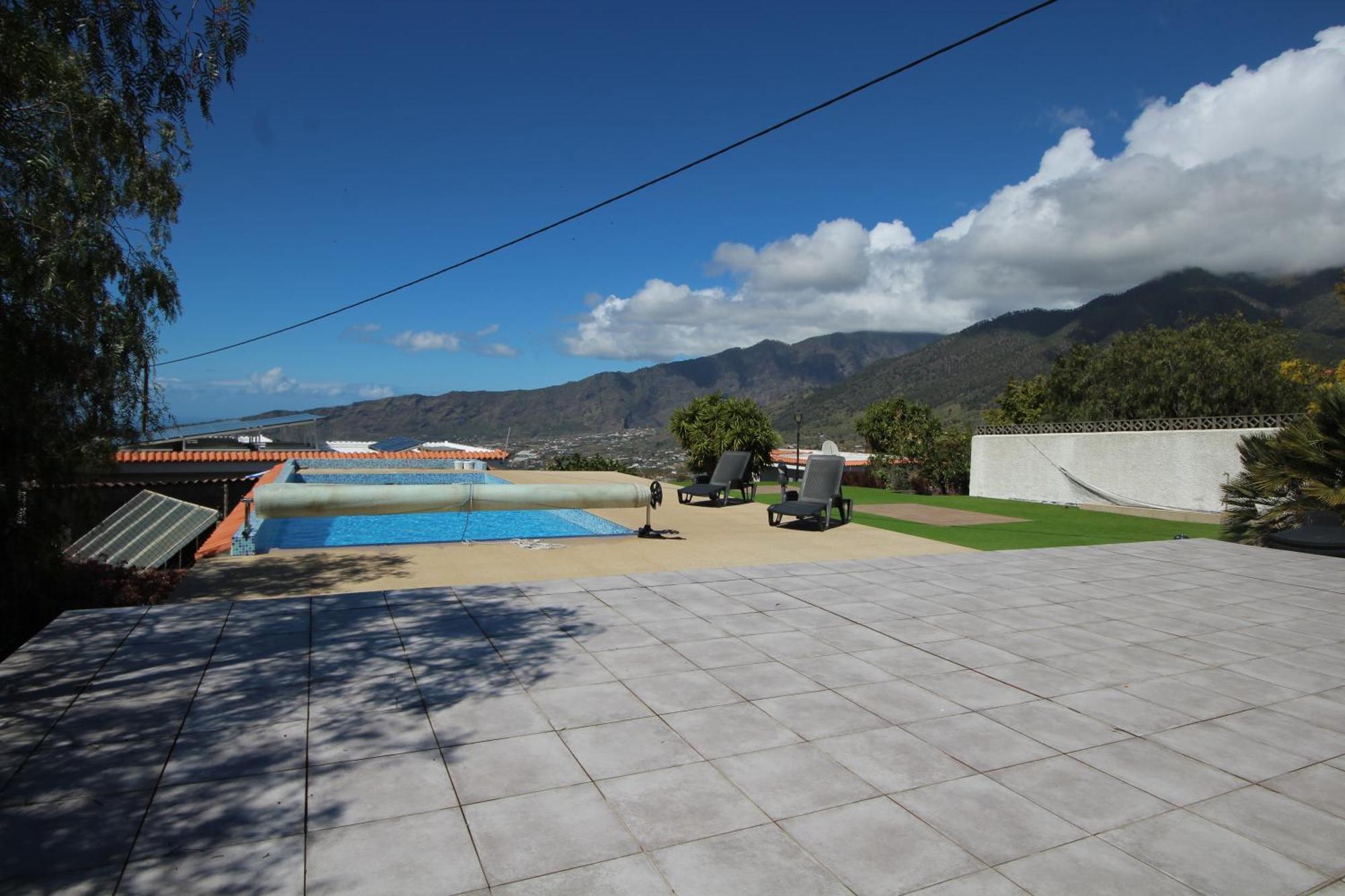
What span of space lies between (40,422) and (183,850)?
5.02m

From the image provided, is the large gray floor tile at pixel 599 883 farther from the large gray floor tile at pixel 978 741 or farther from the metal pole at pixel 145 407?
the metal pole at pixel 145 407

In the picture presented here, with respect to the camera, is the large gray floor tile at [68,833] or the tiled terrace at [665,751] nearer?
the large gray floor tile at [68,833]

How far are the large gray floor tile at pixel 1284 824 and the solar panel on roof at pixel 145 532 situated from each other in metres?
10.2

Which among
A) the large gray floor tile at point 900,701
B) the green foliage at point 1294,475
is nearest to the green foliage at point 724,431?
the green foliage at point 1294,475

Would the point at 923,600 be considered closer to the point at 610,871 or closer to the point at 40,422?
the point at 610,871

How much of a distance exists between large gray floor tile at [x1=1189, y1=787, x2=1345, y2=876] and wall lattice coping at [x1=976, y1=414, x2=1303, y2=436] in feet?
38.9

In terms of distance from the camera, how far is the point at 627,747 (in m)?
3.38

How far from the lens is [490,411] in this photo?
6329 inches

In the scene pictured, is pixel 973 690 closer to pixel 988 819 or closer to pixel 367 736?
pixel 988 819

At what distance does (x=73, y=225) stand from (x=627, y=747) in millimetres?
5921

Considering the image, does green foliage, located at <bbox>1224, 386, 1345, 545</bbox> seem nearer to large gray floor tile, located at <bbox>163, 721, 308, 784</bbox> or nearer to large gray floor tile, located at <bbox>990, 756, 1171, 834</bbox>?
large gray floor tile, located at <bbox>990, 756, 1171, 834</bbox>

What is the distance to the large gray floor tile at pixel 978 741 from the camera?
11.0 ft

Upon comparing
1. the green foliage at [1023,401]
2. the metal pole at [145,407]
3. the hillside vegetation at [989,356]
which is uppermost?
the hillside vegetation at [989,356]

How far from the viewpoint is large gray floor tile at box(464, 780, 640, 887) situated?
2.47 meters
